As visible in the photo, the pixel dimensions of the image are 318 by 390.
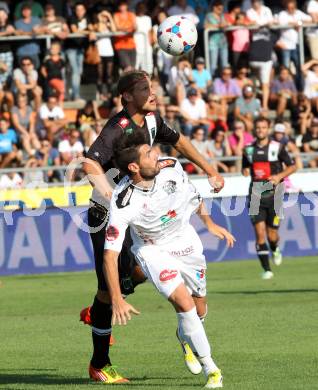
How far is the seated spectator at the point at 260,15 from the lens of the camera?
26.1 m

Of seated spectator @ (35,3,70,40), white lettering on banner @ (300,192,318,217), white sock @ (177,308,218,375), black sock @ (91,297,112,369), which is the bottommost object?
white lettering on banner @ (300,192,318,217)

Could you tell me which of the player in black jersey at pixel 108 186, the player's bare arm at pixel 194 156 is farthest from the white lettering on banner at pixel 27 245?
the player in black jersey at pixel 108 186

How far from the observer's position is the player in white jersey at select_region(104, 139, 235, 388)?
26.1 ft

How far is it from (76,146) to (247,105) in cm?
430

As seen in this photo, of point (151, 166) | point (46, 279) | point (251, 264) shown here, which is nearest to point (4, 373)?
point (151, 166)

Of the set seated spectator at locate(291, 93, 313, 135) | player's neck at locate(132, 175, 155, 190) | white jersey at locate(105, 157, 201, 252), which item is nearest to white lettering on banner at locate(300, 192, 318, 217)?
seated spectator at locate(291, 93, 313, 135)

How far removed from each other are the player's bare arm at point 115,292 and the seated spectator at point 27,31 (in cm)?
1755

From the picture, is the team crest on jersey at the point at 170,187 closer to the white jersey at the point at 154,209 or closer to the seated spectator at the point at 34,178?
the white jersey at the point at 154,209

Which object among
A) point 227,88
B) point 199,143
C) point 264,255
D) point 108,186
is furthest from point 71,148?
point 108,186

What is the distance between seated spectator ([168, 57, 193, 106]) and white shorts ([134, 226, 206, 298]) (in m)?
16.3

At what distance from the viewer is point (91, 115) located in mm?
24109

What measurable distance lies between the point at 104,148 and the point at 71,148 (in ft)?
45.1

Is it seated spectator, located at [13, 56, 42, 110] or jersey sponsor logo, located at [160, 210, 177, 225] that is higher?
jersey sponsor logo, located at [160, 210, 177, 225]

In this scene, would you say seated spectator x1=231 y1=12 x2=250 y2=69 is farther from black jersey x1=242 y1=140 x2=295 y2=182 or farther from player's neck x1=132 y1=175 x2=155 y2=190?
player's neck x1=132 y1=175 x2=155 y2=190
